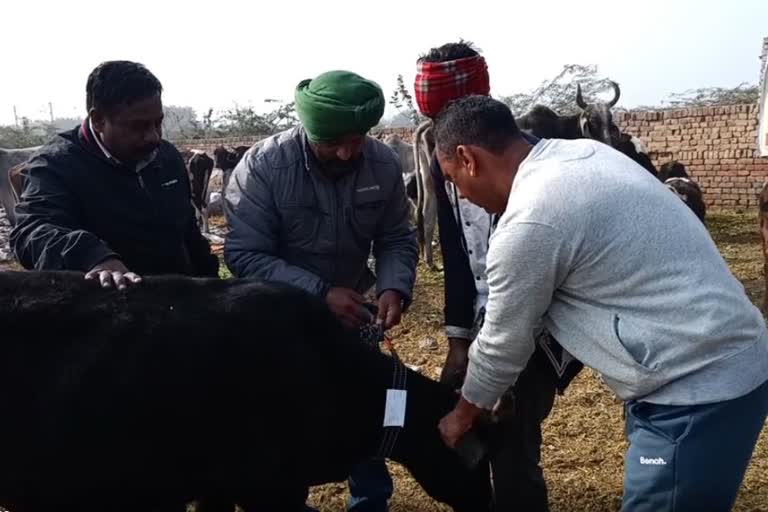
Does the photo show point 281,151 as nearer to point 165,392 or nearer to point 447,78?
point 447,78

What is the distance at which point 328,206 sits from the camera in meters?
3.41

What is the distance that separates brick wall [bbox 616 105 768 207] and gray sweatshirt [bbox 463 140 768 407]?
1342 cm

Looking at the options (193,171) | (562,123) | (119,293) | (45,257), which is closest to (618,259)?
(119,293)

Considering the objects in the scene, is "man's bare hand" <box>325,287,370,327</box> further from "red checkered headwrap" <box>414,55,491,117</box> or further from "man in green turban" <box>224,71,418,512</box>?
"red checkered headwrap" <box>414,55,491,117</box>

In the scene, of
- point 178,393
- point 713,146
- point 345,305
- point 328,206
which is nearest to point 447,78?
point 328,206

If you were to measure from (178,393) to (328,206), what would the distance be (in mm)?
1073

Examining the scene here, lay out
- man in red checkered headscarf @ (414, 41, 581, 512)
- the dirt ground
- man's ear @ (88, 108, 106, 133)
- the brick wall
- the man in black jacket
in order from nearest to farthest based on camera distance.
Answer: the man in black jacket < man's ear @ (88, 108, 106, 133) < man in red checkered headscarf @ (414, 41, 581, 512) < the dirt ground < the brick wall

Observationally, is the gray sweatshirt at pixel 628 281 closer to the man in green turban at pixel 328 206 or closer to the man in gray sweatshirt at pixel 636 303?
the man in gray sweatshirt at pixel 636 303

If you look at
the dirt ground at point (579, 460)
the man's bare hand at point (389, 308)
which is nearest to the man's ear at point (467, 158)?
the man's bare hand at point (389, 308)

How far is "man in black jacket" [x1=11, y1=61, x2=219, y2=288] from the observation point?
2967 millimetres

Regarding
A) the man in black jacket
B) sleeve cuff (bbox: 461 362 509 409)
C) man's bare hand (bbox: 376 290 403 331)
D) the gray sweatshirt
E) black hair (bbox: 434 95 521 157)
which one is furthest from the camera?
man's bare hand (bbox: 376 290 403 331)

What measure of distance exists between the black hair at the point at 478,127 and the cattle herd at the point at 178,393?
89cm

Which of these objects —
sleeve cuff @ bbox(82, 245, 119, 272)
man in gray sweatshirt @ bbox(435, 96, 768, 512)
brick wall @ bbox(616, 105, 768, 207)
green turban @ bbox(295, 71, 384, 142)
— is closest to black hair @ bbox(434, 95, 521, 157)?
man in gray sweatshirt @ bbox(435, 96, 768, 512)

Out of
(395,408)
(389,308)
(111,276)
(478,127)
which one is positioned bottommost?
(395,408)
